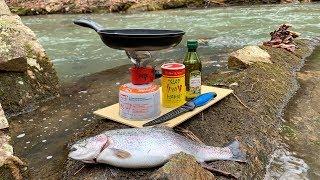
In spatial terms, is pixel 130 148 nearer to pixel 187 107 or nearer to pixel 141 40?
pixel 141 40

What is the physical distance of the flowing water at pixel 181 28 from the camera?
315 inches

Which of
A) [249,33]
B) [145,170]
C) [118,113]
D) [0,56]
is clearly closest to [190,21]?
[249,33]

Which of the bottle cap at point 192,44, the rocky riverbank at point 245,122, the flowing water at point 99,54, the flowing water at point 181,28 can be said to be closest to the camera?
the rocky riverbank at point 245,122

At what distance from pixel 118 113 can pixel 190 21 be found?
32.1ft

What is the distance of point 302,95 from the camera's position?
5301 millimetres

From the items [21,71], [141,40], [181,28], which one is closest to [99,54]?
[21,71]

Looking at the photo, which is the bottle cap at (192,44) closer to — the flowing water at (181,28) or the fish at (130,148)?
the fish at (130,148)

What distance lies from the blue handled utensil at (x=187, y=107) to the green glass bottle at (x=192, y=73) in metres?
0.08

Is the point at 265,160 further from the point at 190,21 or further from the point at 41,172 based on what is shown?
the point at 190,21

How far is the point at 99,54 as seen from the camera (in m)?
8.62

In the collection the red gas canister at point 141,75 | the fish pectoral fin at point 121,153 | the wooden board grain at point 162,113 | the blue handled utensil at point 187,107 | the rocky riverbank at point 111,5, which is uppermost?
the red gas canister at point 141,75

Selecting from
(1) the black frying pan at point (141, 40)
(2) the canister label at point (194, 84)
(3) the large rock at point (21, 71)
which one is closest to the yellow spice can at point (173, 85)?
(2) the canister label at point (194, 84)

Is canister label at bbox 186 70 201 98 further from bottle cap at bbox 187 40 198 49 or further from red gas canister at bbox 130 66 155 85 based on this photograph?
red gas canister at bbox 130 66 155 85

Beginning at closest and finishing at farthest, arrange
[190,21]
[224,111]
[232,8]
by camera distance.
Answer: [224,111] < [190,21] < [232,8]
